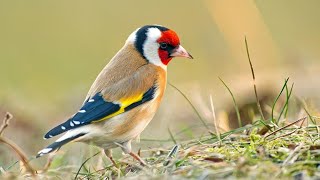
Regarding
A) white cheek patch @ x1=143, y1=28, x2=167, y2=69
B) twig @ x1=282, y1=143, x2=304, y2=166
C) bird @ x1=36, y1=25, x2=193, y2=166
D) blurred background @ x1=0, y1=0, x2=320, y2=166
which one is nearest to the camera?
twig @ x1=282, y1=143, x2=304, y2=166

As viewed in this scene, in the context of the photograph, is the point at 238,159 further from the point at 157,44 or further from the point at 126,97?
the point at 157,44

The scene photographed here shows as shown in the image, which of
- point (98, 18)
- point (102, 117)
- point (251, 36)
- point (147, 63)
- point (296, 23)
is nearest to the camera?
point (102, 117)

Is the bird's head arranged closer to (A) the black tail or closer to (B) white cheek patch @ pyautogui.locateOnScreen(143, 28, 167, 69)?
(B) white cheek patch @ pyautogui.locateOnScreen(143, 28, 167, 69)

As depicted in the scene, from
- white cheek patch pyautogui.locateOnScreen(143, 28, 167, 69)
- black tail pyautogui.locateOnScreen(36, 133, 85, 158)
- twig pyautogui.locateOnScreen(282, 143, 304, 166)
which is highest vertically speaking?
white cheek patch pyautogui.locateOnScreen(143, 28, 167, 69)

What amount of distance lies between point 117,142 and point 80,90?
4.02 metres

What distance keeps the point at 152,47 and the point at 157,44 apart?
49 millimetres

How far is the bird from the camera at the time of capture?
5719mm

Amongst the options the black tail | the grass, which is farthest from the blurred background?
the grass

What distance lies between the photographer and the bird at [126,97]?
18.8ft

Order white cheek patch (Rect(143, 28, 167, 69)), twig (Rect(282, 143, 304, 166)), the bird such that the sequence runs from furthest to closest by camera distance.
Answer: white cheek patch (Rect(143, 28, 167, 69)), the bird, twig (Rect(282, 143, 304, 166))

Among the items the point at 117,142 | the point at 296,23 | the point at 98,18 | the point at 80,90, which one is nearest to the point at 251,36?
the point at 80,90

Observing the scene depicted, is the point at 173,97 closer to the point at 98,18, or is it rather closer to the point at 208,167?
the point at 208,167

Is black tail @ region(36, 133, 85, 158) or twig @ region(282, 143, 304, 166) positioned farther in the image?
black tail @ region(36, 133, 85, 158)

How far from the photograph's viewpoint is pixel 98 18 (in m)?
16.5
